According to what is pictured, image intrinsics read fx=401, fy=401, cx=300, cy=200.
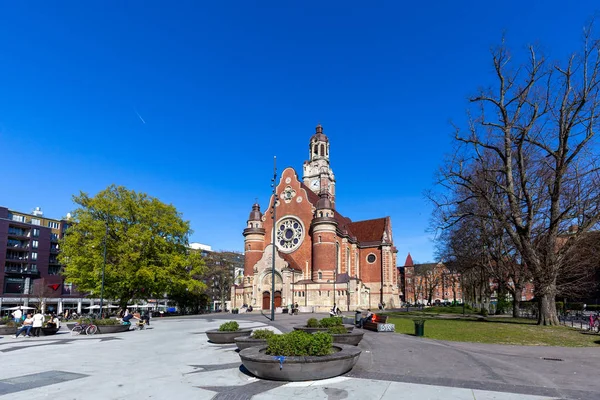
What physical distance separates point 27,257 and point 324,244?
2255 inches

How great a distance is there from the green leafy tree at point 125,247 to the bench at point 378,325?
21730 millimetres

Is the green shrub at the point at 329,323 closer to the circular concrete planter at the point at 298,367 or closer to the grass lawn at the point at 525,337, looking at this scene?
the grass lawn at the point at 525,337

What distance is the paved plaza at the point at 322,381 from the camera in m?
8.14

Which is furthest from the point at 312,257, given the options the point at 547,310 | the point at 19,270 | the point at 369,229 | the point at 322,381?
the point at 19,270

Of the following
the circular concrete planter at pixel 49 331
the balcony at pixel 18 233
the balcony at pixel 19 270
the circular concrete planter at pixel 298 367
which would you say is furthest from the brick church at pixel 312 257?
the balcony at pixel 18 233

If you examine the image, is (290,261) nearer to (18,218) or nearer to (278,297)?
(278,297)

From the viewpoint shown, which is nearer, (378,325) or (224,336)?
(224,336)

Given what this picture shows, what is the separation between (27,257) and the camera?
241 ft

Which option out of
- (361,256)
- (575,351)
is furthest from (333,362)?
(361,256)

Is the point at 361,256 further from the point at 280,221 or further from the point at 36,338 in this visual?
the point at 36,338

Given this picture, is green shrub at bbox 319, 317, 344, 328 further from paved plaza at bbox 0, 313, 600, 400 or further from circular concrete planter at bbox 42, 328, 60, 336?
circular concrete planter at bbox 42, 328, 60, 336

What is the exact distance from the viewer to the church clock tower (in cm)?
7525

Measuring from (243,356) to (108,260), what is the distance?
3176 cm

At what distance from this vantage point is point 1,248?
6844 centimetres
